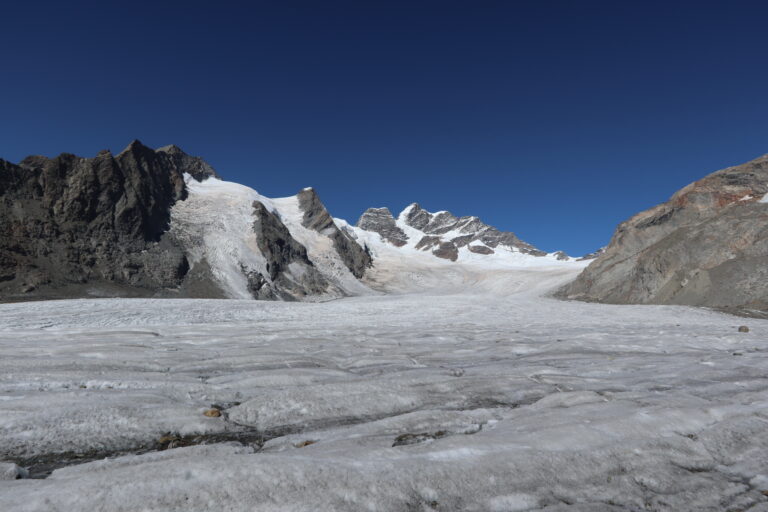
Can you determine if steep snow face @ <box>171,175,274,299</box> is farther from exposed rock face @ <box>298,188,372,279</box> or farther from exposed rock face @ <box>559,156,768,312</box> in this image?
exposed rock face @ <box>559,156,768,312</box>

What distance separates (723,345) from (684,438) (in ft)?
34.9

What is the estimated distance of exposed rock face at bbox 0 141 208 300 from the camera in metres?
61.9

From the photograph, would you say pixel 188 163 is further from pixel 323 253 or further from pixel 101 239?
pixel 101 239

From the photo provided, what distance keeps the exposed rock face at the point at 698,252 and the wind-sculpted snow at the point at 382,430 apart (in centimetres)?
3235

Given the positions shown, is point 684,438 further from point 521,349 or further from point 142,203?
point 142,203

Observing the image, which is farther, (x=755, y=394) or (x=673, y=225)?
(x=673, y=225)

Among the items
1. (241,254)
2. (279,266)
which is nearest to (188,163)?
(241,254)

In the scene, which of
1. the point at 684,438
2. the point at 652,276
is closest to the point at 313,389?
the point at 684,438

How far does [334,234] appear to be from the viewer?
140 meters

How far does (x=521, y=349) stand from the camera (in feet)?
36.8

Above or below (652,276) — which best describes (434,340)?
below

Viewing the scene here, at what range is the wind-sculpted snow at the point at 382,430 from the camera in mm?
3037

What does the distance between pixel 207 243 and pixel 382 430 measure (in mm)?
93026

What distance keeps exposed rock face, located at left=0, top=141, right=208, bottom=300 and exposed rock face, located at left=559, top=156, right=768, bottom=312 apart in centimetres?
7501
